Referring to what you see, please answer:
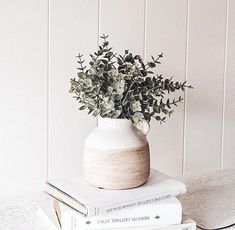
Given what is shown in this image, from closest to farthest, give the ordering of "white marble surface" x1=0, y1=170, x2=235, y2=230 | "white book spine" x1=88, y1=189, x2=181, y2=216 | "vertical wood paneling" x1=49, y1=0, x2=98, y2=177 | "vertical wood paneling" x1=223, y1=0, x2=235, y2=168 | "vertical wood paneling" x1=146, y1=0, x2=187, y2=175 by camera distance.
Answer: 1. "white book spine" x1=88, y1=189, x2=181, y2=216
2. "white marble surface" x1=0, y1=170, x2=235, y2=230
3. "vertical wood paneling" x1=49, y1=0, x2=98, y2=177
4. "vertical wood paneling" x1=146, y1=0, x2=187, y2=175
5. "vertical wood paneling" x1=223, y1=0, x2=235, y2=168

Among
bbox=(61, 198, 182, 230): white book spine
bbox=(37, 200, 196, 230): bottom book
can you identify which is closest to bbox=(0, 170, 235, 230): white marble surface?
bbox=(37, 200, 196, 230): bottom book

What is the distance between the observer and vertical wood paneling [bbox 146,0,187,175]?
1300 millimetres

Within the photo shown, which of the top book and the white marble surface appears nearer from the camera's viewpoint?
the top book

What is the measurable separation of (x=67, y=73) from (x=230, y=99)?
0.53 meters

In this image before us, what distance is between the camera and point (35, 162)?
118 centimetres

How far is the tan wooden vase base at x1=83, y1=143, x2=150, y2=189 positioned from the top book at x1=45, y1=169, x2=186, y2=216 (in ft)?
0.05

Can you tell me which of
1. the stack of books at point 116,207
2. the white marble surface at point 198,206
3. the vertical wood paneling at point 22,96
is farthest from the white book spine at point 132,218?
the vertical wood paneling at point 22,96

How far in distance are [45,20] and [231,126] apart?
653 mm

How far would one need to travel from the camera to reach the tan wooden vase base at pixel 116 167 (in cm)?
96

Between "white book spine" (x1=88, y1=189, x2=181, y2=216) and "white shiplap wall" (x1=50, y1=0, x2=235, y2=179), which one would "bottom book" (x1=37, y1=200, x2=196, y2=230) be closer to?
"white book spine" (x1=88, y1=189, x2=181, y2=216)

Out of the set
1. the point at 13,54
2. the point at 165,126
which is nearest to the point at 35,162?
the point at 13,54

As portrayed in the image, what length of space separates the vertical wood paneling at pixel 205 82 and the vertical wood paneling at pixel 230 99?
23 millimetres

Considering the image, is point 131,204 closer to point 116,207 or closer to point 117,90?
point 116,207

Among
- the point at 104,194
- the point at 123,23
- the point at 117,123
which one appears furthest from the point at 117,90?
the point at 123,23
